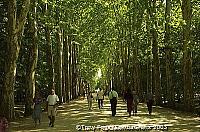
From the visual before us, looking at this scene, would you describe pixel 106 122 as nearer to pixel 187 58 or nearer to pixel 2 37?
pixel 187 58

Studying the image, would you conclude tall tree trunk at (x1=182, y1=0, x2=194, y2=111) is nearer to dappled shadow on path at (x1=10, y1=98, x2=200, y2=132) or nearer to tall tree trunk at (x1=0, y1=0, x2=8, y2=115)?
dappled shadow on path at (x1=10, y1=98, x2=200, y2=132)

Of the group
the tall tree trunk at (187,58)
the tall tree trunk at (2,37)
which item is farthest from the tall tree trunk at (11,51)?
the tall tree trunk at (187,58)

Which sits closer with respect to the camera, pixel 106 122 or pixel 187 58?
pixel 106 122

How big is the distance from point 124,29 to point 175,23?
23.2 meters

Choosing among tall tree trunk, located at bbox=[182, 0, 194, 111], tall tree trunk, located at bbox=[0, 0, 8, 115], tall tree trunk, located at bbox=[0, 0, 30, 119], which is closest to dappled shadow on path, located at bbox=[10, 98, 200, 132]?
tall tree trunk, located at bbox=[0, 0, 30, 119]

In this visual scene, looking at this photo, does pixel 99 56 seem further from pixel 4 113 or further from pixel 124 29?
pixel 4 113


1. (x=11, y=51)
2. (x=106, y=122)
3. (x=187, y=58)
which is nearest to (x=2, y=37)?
(x=11, y=51)

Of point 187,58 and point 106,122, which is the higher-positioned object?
point 187,58

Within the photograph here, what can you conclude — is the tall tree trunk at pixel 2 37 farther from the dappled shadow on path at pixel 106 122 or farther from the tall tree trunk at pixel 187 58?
the tall tree trunk at pixel 187 58

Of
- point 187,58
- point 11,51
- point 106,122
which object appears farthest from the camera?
point 187,58

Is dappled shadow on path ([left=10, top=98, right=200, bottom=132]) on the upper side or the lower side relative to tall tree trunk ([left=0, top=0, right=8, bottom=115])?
lower

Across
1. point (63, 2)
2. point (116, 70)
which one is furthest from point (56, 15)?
point (116, 70)

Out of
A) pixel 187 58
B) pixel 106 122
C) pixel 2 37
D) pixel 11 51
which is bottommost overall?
pixel 106 122

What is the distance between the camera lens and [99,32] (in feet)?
173
